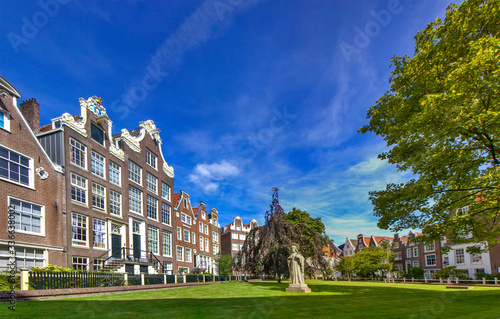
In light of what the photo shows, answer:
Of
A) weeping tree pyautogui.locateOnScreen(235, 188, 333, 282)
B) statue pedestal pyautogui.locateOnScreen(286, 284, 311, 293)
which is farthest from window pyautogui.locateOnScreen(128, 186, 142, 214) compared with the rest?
statue pedestal pyautogui.locateOnScreen(286, 284, 311, 293)

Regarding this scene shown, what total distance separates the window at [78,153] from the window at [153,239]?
13151 mm

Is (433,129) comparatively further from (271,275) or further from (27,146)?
(27,146)

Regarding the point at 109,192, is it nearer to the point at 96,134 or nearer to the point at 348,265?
the point at 96,134

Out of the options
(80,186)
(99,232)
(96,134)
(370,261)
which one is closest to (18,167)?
(80,186)

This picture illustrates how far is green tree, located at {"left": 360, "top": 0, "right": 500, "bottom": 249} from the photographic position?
40.7 feet

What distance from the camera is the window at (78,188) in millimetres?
25922

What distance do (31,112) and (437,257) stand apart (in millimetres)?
66010

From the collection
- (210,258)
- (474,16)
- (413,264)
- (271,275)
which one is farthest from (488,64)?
(413,264)

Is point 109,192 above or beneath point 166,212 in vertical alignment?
above

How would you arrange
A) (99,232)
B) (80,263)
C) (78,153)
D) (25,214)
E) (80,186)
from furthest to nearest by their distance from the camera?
(99,232) < (78,153) < (80,186) < (80,263) < (25,214)

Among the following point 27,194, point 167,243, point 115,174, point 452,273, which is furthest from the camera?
point 452,273

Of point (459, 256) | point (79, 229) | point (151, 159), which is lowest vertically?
point (459, 256)

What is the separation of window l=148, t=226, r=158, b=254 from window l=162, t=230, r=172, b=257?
2.23m

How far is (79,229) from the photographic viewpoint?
2597cm
